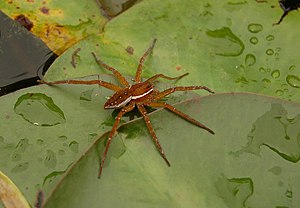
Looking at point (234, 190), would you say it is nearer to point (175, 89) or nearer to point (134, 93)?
point (175, 89)

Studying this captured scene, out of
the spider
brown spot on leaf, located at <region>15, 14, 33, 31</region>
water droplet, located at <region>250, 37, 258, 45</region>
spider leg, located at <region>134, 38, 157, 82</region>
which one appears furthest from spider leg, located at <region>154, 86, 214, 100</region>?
brown spot on leaf, located at <region>15, 14, 33, 31</region>

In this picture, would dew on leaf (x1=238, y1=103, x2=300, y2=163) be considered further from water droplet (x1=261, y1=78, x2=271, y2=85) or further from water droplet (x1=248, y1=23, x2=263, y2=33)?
water droplet (x1=248, y1=23, x2=263, y2=33)

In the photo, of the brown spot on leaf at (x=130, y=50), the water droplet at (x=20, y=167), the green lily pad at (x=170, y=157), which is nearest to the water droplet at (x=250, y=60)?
the green lily pad at (x=170, y=157)

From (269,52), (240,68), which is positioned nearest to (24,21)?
(240,68)

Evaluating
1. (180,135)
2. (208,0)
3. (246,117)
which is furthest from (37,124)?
(208,0)

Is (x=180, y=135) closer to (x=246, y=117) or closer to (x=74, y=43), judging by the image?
(x=246, y=117)

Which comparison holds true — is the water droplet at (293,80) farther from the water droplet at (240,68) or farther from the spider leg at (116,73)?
the spider leg at (116,73)

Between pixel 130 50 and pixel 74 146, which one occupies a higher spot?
pixel 130 50
